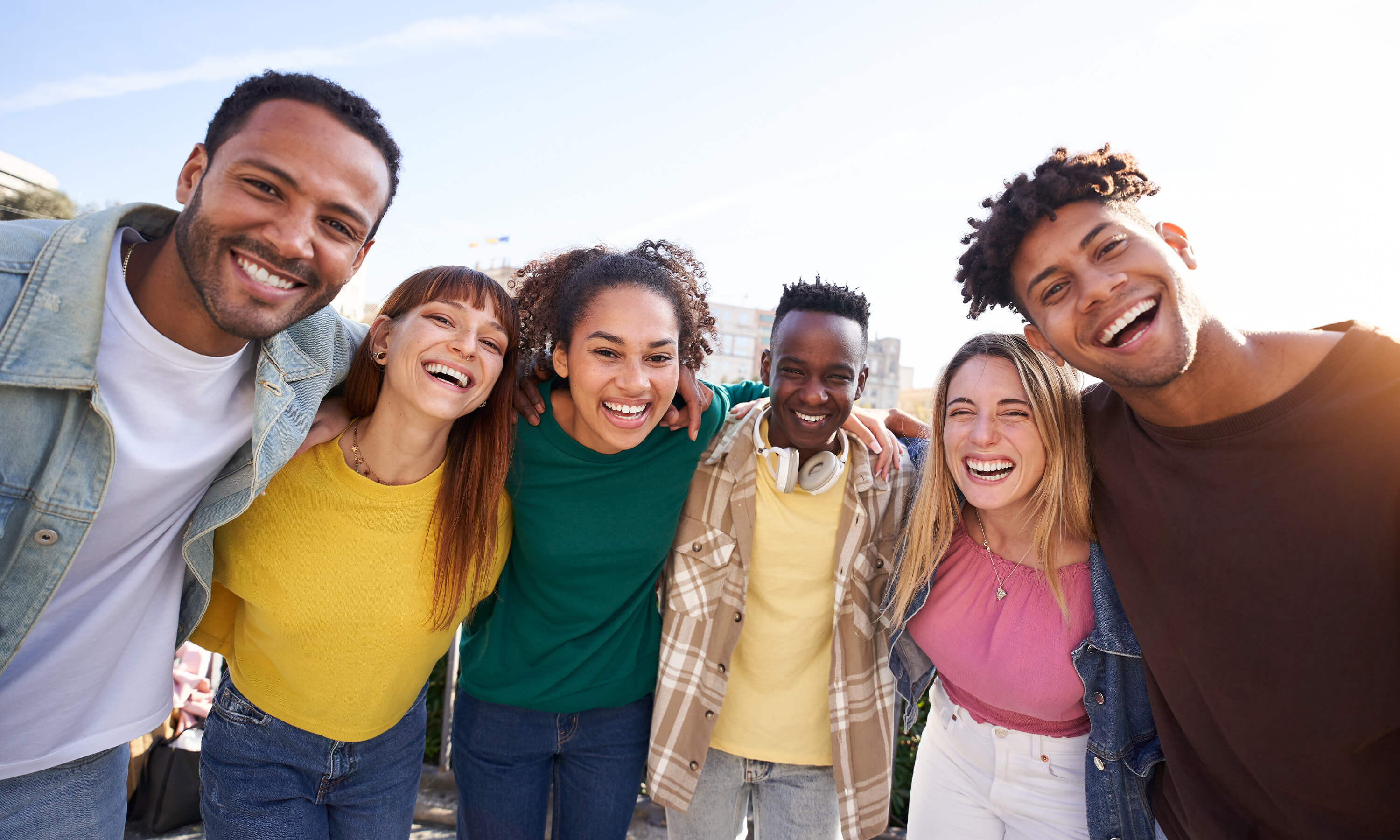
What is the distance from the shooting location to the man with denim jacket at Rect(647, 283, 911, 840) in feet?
8.97

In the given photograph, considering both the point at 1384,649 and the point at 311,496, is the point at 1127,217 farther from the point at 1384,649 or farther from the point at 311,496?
the point at 311,496

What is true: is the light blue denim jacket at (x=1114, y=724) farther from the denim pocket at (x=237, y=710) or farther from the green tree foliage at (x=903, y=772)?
the denim pocket at (x=237, y=710)

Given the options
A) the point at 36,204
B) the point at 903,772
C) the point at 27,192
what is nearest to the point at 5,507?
the point at 903,772

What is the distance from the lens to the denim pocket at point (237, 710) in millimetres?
2332

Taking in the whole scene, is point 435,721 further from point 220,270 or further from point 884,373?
point 884,373

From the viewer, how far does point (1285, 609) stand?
6.52ft

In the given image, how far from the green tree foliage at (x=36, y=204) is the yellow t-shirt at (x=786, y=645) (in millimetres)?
7713

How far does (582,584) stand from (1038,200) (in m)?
2.15

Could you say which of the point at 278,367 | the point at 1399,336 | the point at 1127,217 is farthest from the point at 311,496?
the point at 1399,336

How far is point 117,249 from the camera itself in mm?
2111

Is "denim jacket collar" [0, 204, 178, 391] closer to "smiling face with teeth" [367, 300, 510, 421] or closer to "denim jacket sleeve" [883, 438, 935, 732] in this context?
"smiling face with teeth" [367, 300, 510, 421]

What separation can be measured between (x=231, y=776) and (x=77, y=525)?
95cm

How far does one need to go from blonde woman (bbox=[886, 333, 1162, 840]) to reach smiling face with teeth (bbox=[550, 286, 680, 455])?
3.63 feet

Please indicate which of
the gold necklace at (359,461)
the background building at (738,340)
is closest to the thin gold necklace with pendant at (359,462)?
the gold necklace at (359,461)
